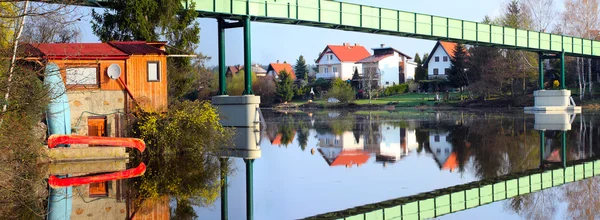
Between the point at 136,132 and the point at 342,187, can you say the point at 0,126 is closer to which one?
the point at 342,187

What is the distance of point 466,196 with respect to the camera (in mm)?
15102

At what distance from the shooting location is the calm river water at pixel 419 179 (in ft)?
44.4

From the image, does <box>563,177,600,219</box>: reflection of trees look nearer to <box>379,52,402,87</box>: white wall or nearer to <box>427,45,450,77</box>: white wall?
<box>427,45,450,77</box>: white wall

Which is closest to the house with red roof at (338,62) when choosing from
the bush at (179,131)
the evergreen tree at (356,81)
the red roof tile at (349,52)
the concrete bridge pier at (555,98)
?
the red roof tile at (349,52)

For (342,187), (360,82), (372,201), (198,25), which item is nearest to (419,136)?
(198,25)

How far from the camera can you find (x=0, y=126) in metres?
14.3

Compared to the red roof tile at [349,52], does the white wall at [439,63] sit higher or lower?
lower

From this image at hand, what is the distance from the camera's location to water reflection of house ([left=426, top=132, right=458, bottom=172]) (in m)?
21.4

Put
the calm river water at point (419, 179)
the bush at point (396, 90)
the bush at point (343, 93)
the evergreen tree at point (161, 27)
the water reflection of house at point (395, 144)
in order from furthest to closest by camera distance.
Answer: the bush at point (396, 90)
the bush at point (343, 93)
the evergreen tree at point (161, 27)
the water reflection of house at point (395, 144)
the calm river water at point (419, 179)

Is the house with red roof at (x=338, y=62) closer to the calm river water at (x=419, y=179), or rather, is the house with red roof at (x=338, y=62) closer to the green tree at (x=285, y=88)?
the green tree at (x=285, y=88)

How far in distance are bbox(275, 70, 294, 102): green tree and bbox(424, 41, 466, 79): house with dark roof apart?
1883 centimetres

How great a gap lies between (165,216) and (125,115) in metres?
12.2

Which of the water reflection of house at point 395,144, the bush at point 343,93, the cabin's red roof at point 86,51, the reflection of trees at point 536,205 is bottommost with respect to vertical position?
the reflection of trees at point 536,205

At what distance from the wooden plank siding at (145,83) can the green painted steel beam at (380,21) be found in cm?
771
